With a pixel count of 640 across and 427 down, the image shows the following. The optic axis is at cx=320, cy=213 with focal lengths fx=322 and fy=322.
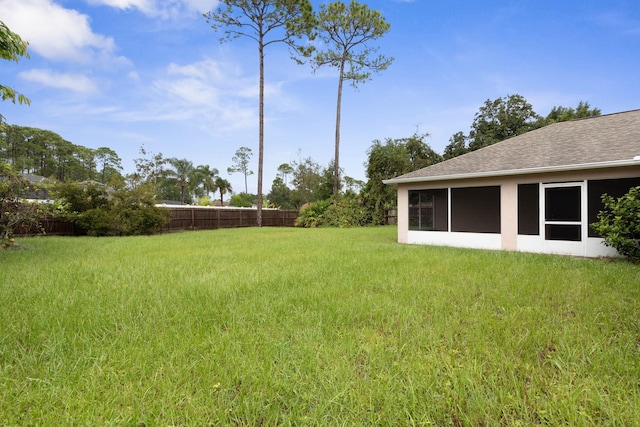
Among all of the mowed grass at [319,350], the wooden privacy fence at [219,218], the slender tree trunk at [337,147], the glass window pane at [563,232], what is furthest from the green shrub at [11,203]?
the slender tree trunk at [337,147]

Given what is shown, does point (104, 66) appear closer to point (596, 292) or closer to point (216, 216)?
point (216, 216)

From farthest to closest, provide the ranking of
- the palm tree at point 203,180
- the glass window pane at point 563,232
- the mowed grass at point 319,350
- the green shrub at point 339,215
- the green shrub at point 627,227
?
the palm tree at point 203,180 → the green shrub at point 339,215 → the glass window pane at point 563,232 → the green shrub at point 627,227 → the mowed grass at point 319,350

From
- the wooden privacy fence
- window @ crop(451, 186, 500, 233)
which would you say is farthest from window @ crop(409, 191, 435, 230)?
the wooden privacy fence

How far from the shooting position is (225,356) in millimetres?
2551

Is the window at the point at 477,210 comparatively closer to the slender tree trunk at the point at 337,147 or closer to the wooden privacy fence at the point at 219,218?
the slender tree trunk at the point at 337,147

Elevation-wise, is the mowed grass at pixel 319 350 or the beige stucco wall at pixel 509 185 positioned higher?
the beige stucco wall at pixel 509 185

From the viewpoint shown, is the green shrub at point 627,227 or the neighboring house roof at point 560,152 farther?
the neighboring house roof at point 560,152

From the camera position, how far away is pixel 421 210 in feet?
37.4

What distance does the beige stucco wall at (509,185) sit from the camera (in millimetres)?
7938

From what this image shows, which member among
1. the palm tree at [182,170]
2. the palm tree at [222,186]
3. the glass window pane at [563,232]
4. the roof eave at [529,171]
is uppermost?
the palm tree at [182,170]

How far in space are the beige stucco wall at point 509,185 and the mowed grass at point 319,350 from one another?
3.87 m

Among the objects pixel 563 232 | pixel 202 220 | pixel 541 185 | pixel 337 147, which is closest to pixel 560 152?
pixel 541 185

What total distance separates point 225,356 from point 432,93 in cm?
1736

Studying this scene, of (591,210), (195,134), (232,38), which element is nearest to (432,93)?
(591,210)
